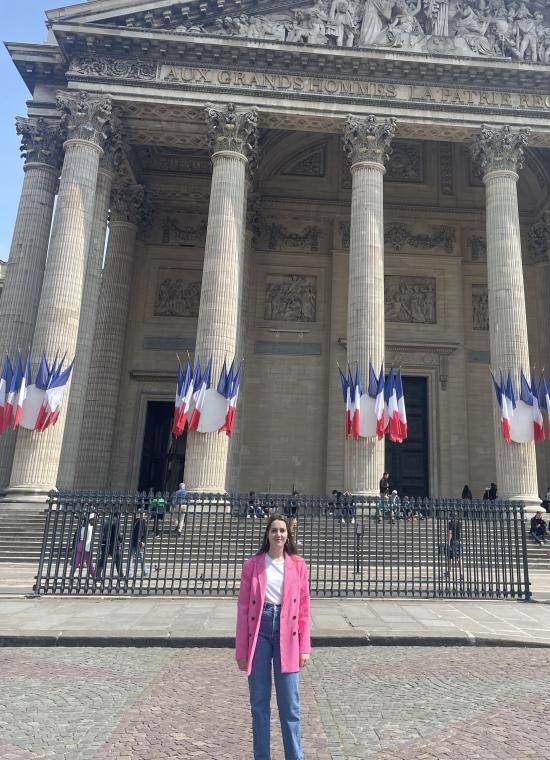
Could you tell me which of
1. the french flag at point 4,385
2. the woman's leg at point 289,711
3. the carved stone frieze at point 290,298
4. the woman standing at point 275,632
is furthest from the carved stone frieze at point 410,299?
the woman's leg at point 289,711

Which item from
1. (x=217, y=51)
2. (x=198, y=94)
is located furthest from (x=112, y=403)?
(x=217, y=51)

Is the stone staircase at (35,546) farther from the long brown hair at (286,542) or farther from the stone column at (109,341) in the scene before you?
the long brown hair at (286,542)

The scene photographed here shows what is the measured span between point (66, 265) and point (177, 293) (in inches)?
321

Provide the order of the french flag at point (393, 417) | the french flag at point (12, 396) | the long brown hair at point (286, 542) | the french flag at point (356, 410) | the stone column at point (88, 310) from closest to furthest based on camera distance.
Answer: the long brown hair at point (286, 542) → the french flag at point (12, 396) → the french flag at point (356, 410) → the french flag at point (393, 417) → the stone column at point (88, 310)

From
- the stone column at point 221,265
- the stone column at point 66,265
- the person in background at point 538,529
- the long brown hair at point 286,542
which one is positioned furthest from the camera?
the stone column at point 221,265

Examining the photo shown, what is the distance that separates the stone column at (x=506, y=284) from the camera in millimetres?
17969

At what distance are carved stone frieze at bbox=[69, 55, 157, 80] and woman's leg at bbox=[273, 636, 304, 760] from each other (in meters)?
21.0

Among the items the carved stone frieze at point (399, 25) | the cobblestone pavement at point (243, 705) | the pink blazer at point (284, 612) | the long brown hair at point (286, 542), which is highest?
the carved stone frieze at point (399, 25)

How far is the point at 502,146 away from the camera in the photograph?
20.4 metres

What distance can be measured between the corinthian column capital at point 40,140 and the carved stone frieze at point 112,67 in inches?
86.9

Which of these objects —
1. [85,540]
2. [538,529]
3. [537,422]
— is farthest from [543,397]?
[85,540]

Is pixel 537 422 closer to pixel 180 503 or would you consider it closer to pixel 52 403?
pixel 180 503

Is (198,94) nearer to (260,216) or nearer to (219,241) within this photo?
(219,241)

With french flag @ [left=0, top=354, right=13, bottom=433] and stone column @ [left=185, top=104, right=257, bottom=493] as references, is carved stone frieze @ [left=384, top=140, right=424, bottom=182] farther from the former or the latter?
french flag @ [left=0, top=354, right=13, bottom=433]
